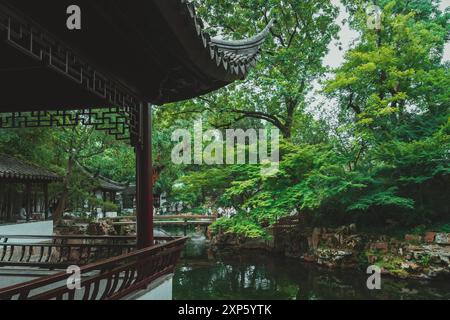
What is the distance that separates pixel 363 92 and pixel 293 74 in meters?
2.75

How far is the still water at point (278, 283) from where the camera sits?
1127cm

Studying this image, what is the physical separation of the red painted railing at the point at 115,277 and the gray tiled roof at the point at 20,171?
7.97 meters

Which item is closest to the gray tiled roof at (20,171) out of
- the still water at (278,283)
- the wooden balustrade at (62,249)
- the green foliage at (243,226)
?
the wooden balustrade at (62,249)

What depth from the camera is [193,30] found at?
3535 millimetres

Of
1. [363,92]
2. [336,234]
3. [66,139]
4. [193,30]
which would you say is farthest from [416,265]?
[66,139]

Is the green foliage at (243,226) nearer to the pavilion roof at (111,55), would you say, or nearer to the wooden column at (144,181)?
the wooden column at (144,181)

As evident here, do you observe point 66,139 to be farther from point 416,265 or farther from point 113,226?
point 416,265

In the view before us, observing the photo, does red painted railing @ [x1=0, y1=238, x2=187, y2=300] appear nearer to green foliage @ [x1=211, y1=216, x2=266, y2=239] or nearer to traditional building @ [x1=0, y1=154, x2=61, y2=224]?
traditional building @ [x1=0, y1=154, x2=61, y2=224]

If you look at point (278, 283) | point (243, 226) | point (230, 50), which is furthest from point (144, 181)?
point (243, 226)

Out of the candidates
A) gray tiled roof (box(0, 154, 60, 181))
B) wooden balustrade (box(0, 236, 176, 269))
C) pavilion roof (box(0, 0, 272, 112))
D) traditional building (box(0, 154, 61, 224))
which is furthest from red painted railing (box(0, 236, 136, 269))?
gray tiled roof (box(0, 154, 60, 181))

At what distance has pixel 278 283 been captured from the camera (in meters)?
12.6

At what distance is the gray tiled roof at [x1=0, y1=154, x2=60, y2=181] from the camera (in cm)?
1151

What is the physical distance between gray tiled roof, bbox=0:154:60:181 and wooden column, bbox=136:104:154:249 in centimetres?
778
